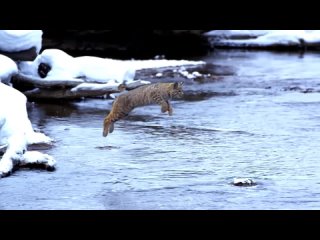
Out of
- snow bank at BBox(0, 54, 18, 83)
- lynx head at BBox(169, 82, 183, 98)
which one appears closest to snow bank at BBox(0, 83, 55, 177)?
lynx head at BBox(169, 82, 183, 98)

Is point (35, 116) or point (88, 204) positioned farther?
point (35, 116)

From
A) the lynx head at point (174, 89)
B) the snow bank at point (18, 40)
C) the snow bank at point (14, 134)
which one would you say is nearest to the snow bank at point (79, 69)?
the snow bank at point (18, 40)

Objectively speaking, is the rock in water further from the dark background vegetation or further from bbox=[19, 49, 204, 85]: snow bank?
the dark background vegetation

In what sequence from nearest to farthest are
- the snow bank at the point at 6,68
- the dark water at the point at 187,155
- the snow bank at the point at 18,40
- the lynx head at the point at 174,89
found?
the dark water at the point at 187,155, the lynx head at the point at 174,89, the snow bank at the point at 6,68, the snow bank at the point at 18,40

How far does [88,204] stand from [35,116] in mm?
5214

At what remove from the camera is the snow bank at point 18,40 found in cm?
1202

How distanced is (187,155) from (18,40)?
527 cm

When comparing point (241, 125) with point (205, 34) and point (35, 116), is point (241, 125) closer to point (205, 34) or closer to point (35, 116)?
point (35, 116)

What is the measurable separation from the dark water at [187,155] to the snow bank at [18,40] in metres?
1.14

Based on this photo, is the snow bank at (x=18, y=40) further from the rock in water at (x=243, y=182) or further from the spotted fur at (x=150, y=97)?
the rock in water at (x=243, y=182)

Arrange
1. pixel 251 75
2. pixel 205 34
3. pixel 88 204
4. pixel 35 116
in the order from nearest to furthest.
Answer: pixel 88 204, pixel 35 116, pixel 251 75, pixel 205 34

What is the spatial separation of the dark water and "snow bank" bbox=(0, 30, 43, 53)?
3.73 feet
